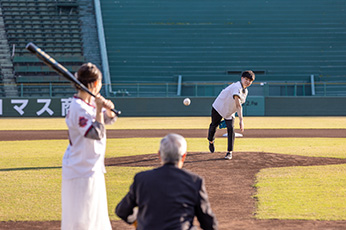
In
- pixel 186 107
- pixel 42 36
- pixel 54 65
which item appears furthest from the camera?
pixel 42 36

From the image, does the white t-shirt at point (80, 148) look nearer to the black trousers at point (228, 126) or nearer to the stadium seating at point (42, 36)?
the black trousers at point (228, 126)

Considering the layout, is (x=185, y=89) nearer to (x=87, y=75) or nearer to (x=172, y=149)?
(x=87, y=75)

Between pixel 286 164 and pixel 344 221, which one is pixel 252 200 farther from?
pixel 286 164

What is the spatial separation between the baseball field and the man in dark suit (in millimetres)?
3079

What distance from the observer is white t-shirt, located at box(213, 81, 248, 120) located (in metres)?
13.0

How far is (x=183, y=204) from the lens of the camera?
3.82 meters

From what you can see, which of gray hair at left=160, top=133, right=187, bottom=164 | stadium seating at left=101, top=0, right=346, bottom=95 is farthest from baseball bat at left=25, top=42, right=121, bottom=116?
stadium seating at left=101, top=0, right=346, bottom=95

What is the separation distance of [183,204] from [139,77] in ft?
121

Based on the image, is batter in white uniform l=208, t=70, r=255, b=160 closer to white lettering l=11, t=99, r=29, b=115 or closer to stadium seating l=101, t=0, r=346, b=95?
white lettering l=11, t=99, r=29, b=115

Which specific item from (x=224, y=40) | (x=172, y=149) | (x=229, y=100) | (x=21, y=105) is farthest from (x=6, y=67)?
(x=172, y=149)

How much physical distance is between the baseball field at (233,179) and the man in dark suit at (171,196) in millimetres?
3079

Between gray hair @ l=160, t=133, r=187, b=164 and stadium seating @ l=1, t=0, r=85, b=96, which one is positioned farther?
stadium seating @ l=1, t=0, r=85, b=96

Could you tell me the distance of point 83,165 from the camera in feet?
17.4

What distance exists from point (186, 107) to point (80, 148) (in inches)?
1235
